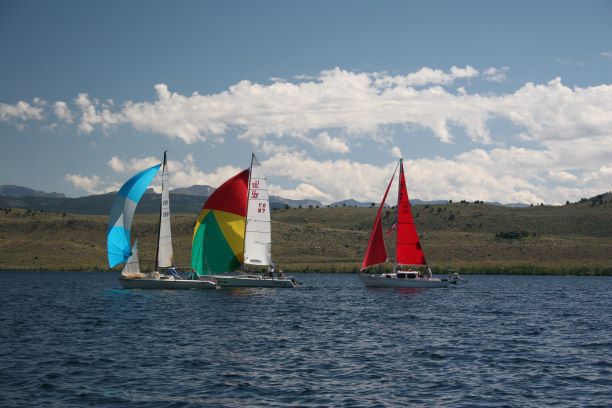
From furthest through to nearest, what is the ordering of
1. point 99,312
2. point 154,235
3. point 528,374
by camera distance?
point 154,235 → point 99,312 → point 528,374

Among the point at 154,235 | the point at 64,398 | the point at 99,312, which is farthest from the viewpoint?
the point at 154,235

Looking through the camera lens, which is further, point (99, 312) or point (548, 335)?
point (99, 312)

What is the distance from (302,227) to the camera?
556ft

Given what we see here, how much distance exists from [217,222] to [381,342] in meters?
39.4

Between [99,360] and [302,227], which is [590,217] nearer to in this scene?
[302,227]

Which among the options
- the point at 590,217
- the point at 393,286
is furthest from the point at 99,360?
the point at 590,217

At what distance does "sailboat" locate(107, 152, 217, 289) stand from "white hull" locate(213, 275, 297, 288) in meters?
2.29

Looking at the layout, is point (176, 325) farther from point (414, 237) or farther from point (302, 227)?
point (302, 227)

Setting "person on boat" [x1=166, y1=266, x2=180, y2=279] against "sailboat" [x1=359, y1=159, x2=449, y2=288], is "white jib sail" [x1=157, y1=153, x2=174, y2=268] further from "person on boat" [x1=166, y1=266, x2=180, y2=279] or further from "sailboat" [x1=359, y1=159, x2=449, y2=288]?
"sailboat" [x1=359, y1=159, x2=449, y2=288]

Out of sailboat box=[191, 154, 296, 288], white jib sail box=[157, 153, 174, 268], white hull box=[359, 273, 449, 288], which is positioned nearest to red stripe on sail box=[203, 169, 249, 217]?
sailboat box=[191, 154, 296, 288]

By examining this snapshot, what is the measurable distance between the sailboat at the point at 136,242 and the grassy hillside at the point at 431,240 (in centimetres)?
3320

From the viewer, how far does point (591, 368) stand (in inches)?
1244

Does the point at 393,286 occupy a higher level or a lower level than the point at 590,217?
lower

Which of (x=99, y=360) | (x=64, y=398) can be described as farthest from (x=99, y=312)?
(x=64, y=398)
